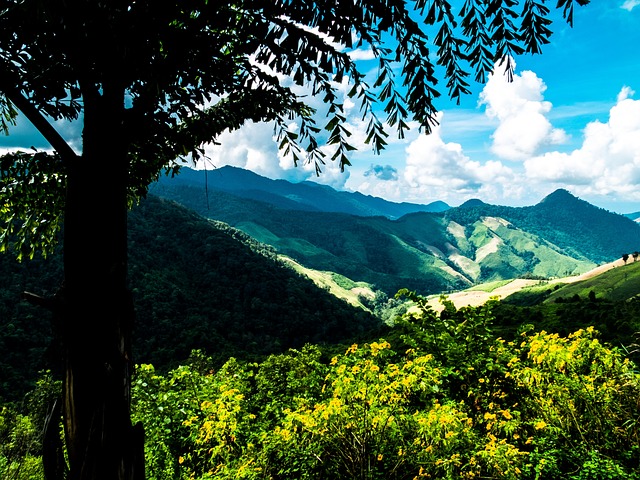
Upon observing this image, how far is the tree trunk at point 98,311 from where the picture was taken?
2537 mm

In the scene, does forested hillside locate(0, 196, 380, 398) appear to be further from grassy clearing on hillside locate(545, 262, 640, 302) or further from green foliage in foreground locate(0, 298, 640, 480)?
grassy clearing on hillside locate(545, 262, 640, 302)

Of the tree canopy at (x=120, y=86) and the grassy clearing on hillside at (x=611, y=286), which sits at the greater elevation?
the tree canopy at (x=120, y=86)

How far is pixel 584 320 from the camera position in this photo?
53500mm

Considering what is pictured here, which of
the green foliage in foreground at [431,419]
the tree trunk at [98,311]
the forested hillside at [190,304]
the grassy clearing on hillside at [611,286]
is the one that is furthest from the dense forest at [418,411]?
the grassy clearing on hillside at [611,286]

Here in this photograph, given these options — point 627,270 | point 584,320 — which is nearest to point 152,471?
point 584,320

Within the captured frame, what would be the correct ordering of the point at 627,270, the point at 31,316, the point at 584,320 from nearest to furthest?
the point at 584,320, the point at 31,316, the point at 627,270

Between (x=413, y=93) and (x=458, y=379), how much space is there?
287 inches

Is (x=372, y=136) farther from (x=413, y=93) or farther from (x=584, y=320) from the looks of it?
(x=584, y=320)

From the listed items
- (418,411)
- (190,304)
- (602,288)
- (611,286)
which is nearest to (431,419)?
(418,411)

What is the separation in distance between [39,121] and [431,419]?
6118 millimetres

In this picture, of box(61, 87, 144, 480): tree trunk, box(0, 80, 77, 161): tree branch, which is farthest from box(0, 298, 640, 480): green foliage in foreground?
box(0, 80, 77, 161): tree branch

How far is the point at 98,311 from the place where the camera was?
2.62m

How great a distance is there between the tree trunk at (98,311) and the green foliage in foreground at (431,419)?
3.38 m

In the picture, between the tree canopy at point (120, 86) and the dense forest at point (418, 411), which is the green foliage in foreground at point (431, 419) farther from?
the tree canopy at point (120, 86)
